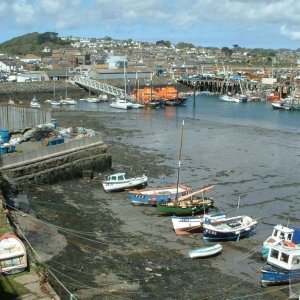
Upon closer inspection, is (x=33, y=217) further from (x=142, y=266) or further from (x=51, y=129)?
(x=51, y=129)

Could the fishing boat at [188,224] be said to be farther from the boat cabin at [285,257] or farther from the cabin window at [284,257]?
the cabin window at [284,257]

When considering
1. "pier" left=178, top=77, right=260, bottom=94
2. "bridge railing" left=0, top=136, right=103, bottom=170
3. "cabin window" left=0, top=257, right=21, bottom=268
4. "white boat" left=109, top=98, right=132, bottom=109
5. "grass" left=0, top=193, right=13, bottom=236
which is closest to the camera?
"cabin window" left=0, top=257, right=21, bottom=268

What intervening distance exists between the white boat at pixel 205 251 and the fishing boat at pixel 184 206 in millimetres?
5412

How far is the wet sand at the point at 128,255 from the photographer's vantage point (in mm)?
19016

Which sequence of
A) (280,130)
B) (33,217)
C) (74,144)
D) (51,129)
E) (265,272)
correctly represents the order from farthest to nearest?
(280,130) < (51,129) < (74,144) < (33,217) < (265,272)

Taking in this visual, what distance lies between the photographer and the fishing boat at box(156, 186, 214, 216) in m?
28.3

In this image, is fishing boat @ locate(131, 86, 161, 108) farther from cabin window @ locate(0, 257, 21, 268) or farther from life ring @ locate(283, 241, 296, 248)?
cabin window @ locate(0, 257, 21, 268)

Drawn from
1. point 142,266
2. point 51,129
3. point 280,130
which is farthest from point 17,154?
point 280,130

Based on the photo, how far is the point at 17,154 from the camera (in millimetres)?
31609

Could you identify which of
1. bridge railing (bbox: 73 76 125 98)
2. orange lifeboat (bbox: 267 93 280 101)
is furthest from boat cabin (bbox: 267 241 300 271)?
orange lifeboat (bbox: 267 93 280 101)

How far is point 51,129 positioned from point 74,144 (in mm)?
4324

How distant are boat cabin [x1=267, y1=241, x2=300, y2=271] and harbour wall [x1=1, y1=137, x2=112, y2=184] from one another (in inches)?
624

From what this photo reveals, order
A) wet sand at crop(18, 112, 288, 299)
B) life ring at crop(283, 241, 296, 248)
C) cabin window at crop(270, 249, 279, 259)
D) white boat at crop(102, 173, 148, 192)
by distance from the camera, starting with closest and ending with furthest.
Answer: wet sand at crop(18, 112, 288, 299) < cabin window at crop(270, 249, 279, 259) < life ring at crop(283, 241, 296, 248) < white boat at crop(102, 173, 148, 192)

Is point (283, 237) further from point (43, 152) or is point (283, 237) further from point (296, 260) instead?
point (43, 152)
